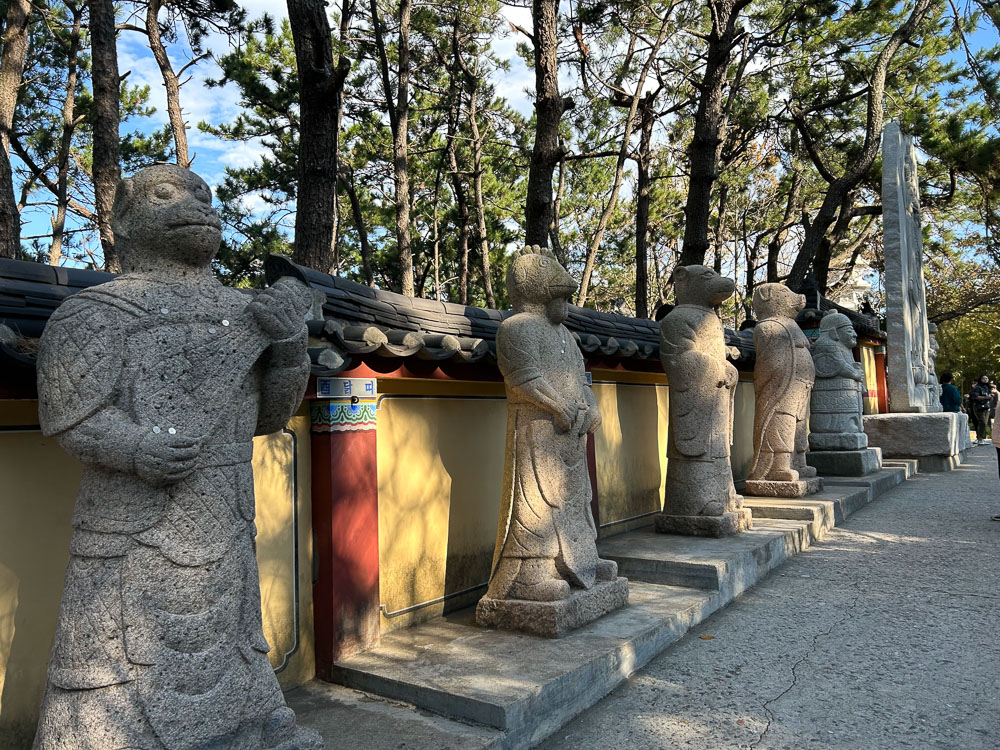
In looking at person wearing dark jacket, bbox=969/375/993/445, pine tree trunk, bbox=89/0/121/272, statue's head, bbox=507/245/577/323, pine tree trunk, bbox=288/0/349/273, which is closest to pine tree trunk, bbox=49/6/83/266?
pine tree trunk, bbox=89/0/121/272

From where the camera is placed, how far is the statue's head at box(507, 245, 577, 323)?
4504 mm

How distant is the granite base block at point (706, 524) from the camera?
6367 millimetres

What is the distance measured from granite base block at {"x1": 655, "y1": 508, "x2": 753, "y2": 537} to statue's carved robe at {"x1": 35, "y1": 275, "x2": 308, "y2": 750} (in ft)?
15.6

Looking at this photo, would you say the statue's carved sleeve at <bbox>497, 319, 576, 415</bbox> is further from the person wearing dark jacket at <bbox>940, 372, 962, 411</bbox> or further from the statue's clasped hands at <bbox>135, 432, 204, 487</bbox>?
the person wearing dark jacket at <bbox>940, 372, 962, 411</bbox>

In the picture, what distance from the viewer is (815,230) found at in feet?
44.2

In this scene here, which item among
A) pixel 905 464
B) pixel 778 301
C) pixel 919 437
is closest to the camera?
pixel 778 301

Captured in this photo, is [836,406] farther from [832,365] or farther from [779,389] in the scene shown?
[779,389]

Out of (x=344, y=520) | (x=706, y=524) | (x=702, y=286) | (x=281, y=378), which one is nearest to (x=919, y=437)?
(x=706, y=524)

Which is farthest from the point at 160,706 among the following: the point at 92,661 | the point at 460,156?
the point at 460,156

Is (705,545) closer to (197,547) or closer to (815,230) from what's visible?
(197,547)

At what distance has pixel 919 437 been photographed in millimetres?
12016

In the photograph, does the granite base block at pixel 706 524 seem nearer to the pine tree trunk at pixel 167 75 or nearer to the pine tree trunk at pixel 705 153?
the pine tree trunk at pixel 705 153

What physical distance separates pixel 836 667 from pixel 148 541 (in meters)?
3.81

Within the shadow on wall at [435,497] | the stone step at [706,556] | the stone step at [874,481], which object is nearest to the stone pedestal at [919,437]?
the stone step at [874,481]
